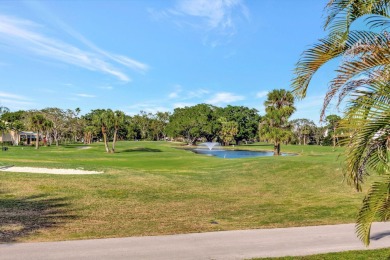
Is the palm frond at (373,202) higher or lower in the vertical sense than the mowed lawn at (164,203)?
higher

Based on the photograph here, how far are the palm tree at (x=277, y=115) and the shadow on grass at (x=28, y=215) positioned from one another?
3712cm

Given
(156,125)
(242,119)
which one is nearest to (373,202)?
(242,119)

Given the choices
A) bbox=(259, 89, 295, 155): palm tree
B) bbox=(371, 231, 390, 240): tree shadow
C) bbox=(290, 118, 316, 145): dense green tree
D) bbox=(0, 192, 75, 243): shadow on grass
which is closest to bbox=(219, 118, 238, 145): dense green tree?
bbox=(290, 118, 316, 145): dense green tree

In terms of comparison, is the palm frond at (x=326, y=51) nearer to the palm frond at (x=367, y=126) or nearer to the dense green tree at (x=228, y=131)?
the palm frond at (x=367, y=126)

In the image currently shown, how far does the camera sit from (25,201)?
1412 cm

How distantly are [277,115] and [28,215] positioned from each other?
39.8 metres

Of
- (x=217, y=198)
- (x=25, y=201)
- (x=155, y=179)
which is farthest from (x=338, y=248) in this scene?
(x=155, y=179)

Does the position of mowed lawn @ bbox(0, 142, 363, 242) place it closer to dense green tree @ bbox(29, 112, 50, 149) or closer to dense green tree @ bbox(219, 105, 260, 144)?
dense green tree @ bbox(29, 112, 50, 149)

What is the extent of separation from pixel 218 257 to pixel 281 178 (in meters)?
16.3

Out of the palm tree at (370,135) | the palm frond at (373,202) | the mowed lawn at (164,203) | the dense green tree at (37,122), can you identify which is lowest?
the mowed lawn at (164,203)

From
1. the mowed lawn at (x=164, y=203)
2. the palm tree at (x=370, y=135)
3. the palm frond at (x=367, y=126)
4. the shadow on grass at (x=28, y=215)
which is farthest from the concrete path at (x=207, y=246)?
the palm frond at (x=367, y=126)

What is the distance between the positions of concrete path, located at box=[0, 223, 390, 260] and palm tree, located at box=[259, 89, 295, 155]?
1518 inches

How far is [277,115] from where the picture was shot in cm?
4781

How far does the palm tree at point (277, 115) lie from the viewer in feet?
156
